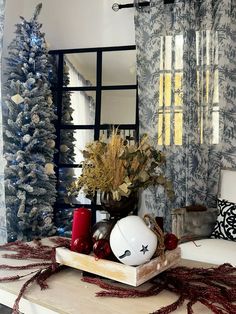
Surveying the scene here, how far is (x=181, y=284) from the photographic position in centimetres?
130

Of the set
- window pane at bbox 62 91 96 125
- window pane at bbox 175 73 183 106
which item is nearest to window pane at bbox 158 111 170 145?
window pane at bbox 175 73 183 106

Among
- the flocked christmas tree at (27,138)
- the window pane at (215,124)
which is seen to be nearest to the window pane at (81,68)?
the flocked christmas tree at (27,138)

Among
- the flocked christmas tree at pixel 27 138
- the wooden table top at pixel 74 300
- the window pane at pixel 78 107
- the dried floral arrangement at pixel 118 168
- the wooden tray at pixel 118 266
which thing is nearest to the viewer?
the wooden table top at pixel 74 300

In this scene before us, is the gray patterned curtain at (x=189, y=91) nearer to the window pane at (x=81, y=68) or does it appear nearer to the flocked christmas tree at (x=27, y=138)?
the window pane at (x=81, y=68)

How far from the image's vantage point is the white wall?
3295 mm

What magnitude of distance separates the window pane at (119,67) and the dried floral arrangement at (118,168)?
1.93m

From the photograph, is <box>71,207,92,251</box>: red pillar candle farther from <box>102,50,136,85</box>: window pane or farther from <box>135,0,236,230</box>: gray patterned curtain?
<box>102,50,136,85</box>: window pane

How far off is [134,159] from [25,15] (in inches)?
105

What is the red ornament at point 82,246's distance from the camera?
1.40 metres

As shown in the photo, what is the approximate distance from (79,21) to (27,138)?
1402 mm

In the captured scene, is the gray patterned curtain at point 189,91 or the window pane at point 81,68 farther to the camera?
the window pane at point 81,68

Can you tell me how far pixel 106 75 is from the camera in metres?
3.30

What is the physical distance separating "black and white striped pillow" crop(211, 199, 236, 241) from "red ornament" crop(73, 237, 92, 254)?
4.06 feet

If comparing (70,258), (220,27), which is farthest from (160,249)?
(220,27)
